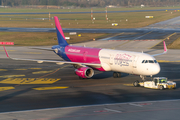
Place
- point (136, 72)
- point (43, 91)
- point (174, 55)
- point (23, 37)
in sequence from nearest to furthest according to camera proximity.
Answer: point (43, 91) → point (136, 72) → point (174, 55) → point (23, 37)

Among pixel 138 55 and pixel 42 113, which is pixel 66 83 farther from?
pixel 42 113

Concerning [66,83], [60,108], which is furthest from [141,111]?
[66,83]

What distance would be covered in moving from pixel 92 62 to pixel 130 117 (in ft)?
65.6

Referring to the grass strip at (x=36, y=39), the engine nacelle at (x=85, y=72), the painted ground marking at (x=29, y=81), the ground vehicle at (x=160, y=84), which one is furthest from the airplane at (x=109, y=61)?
the grass strip at (x=36, y=39)

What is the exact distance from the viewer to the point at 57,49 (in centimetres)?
5091

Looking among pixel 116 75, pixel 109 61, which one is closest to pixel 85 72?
pixel 109 61

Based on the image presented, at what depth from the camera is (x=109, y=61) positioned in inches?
1662

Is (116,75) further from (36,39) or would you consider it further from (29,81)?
(36,39)

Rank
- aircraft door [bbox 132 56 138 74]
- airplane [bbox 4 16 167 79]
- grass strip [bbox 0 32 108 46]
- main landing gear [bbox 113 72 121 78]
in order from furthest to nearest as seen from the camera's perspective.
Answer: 1. grass strip [bbox 0 32 108 46]
2. main landing gear [bbox 113 72 121 78]
3. aircraft door [bbox 132 56 138 74]
4. airplane [bbox 4 16 167 79]

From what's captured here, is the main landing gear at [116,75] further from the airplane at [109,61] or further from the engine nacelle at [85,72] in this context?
the engine nacelle at [85,72]

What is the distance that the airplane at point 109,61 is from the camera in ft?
126

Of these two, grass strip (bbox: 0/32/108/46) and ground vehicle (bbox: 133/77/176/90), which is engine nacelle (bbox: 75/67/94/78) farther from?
grass strip (bbox: 0/32/108/46)

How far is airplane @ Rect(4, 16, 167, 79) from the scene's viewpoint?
126 feet

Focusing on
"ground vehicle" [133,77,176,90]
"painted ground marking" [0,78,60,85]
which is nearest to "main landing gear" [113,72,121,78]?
"ground vehicle" [133,77,176,90]
